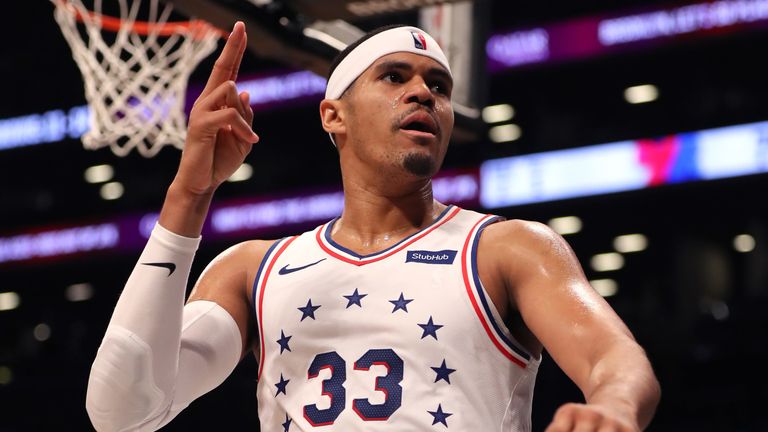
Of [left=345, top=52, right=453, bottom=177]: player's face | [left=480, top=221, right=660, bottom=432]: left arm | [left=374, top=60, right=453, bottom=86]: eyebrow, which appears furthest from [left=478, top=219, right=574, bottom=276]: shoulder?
[left=374, top=60, right=453, bottom=86]: eyebrow

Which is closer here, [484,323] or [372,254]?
[484,323]

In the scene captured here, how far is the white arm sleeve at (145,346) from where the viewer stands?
2.86m

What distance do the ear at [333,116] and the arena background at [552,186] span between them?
26.3 ft

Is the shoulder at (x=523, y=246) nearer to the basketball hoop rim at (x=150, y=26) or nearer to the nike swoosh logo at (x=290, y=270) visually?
the nike swoosh logo at (x=290, y=270)

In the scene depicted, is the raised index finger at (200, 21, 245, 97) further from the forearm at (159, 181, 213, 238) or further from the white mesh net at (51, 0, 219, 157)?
the white mesh net at (51, 0, 219, 157)

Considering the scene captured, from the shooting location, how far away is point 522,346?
118 inches

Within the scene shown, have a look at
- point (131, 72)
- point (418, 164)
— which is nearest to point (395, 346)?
point (418, 164)

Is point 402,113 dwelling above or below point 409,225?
above

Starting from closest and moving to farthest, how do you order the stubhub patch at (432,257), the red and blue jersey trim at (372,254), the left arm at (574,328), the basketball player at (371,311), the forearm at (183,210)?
the left arm at (574,328) → the basketball player at (371,311) → the forearm at (183,210) → the stubhub patch at (432,257) → the red and blue jersey trim at (372,254)

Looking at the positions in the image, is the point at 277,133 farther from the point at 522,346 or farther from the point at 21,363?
the point at 522,346

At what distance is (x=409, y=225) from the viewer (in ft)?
10.8

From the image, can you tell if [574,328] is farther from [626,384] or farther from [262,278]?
[262,278]

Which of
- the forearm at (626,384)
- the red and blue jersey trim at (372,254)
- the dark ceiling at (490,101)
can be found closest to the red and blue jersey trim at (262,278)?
the red and blue jersey trim at (372,254)

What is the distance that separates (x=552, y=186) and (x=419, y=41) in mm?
9072
